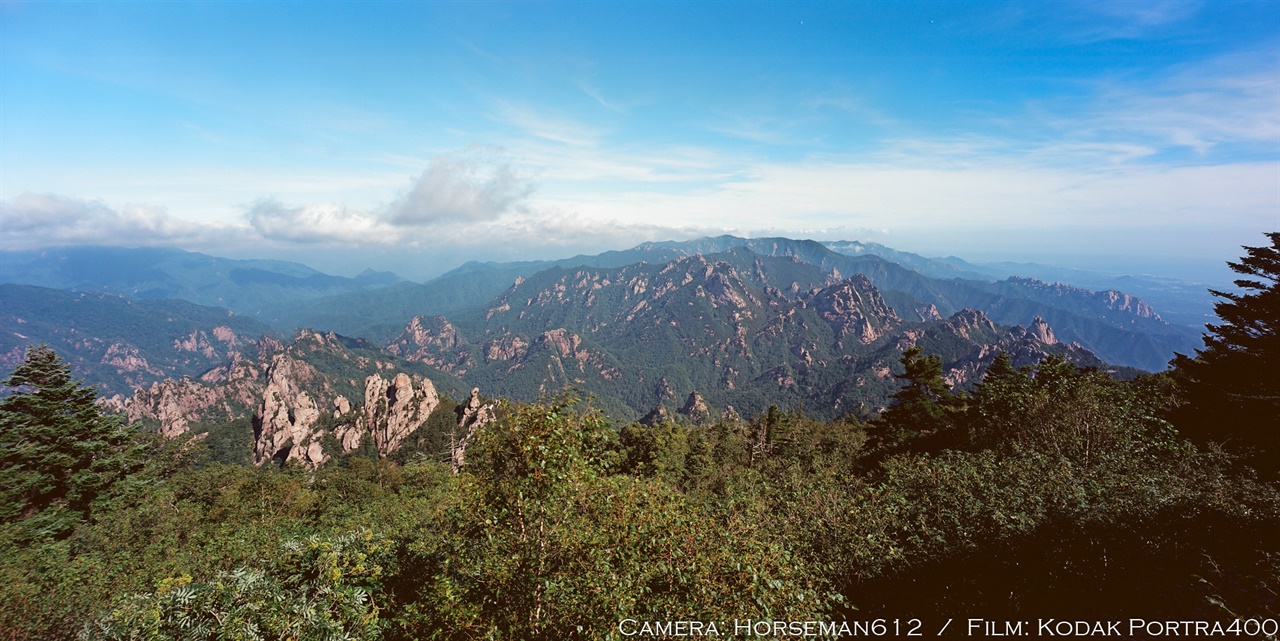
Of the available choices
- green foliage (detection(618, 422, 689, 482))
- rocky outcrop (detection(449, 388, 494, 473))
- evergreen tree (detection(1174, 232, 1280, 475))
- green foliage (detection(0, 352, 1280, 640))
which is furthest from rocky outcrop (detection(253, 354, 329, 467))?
evergreen tree (detection(1174, 232, 1280, 475))

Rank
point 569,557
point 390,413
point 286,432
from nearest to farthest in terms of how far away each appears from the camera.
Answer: point 569,557, point 286,432, point 390,413

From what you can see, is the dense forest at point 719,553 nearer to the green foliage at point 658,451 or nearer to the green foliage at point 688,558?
the green foliage at point 688,558

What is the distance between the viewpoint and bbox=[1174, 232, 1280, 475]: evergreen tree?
26.7 m

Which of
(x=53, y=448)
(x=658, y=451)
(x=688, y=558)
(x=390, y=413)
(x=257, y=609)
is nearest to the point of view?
(x=257, y=609)

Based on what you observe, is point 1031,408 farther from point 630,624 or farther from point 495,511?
point 495,511

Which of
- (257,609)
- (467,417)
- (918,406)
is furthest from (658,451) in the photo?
(467,417)

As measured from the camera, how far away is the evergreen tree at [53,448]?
31578 mm

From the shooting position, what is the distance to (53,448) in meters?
34.4

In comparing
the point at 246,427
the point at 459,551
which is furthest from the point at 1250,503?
the point at 246,427

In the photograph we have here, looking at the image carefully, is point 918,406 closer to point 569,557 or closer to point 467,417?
point 569,557

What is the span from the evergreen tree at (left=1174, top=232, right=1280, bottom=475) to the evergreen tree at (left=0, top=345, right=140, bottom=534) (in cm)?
7660

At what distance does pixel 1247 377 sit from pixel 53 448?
294 ft

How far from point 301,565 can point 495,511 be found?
769 centimetres

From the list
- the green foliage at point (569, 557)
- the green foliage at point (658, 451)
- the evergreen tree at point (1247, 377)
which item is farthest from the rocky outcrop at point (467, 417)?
the evergreen tree at point (1247, 377)
